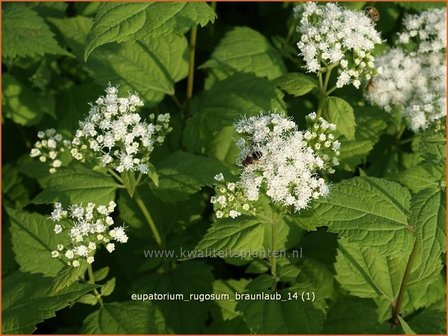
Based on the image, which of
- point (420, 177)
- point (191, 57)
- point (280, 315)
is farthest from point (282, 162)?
point (191, 57)

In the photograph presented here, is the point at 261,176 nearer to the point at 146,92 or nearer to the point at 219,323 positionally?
the point at 219,323

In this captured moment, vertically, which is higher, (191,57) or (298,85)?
(298,85)

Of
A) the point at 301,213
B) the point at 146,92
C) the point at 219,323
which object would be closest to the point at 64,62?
the point at 146,92

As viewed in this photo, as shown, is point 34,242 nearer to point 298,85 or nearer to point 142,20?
point 142,20

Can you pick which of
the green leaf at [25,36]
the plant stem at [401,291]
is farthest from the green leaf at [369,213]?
the green leaf at [25,36]

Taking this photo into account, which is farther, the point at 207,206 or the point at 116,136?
the point at 207,206

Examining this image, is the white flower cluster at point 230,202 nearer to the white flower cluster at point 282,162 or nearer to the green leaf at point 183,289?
the white flower cluster at point 282,162
